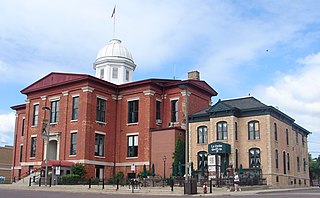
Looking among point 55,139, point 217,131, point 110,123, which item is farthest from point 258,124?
point 55,139

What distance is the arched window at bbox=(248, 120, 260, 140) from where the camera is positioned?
4350 centimetres

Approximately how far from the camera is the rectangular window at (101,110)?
49.5 meters

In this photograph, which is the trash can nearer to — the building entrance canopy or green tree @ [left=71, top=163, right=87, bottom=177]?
the building entrance canopy

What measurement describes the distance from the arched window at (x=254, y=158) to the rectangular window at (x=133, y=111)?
47.3ft

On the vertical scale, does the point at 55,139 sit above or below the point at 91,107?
→ below

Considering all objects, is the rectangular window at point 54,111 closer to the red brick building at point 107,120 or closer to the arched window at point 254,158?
the red brick building at point 107,120

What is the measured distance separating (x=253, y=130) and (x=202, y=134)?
5853mm

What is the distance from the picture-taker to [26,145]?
174 feet

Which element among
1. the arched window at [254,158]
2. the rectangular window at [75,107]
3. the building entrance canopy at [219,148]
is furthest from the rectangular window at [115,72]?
the arched window at [254,158]

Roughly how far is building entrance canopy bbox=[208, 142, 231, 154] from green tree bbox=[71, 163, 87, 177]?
13.7 m

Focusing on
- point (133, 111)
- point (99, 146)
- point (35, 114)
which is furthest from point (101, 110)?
point (35, 114)

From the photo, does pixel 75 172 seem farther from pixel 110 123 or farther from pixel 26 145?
pixel 26 145

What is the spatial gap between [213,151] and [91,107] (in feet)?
49.1

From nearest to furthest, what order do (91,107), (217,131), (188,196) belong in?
(188,196) < (217,131) < (91,107)
